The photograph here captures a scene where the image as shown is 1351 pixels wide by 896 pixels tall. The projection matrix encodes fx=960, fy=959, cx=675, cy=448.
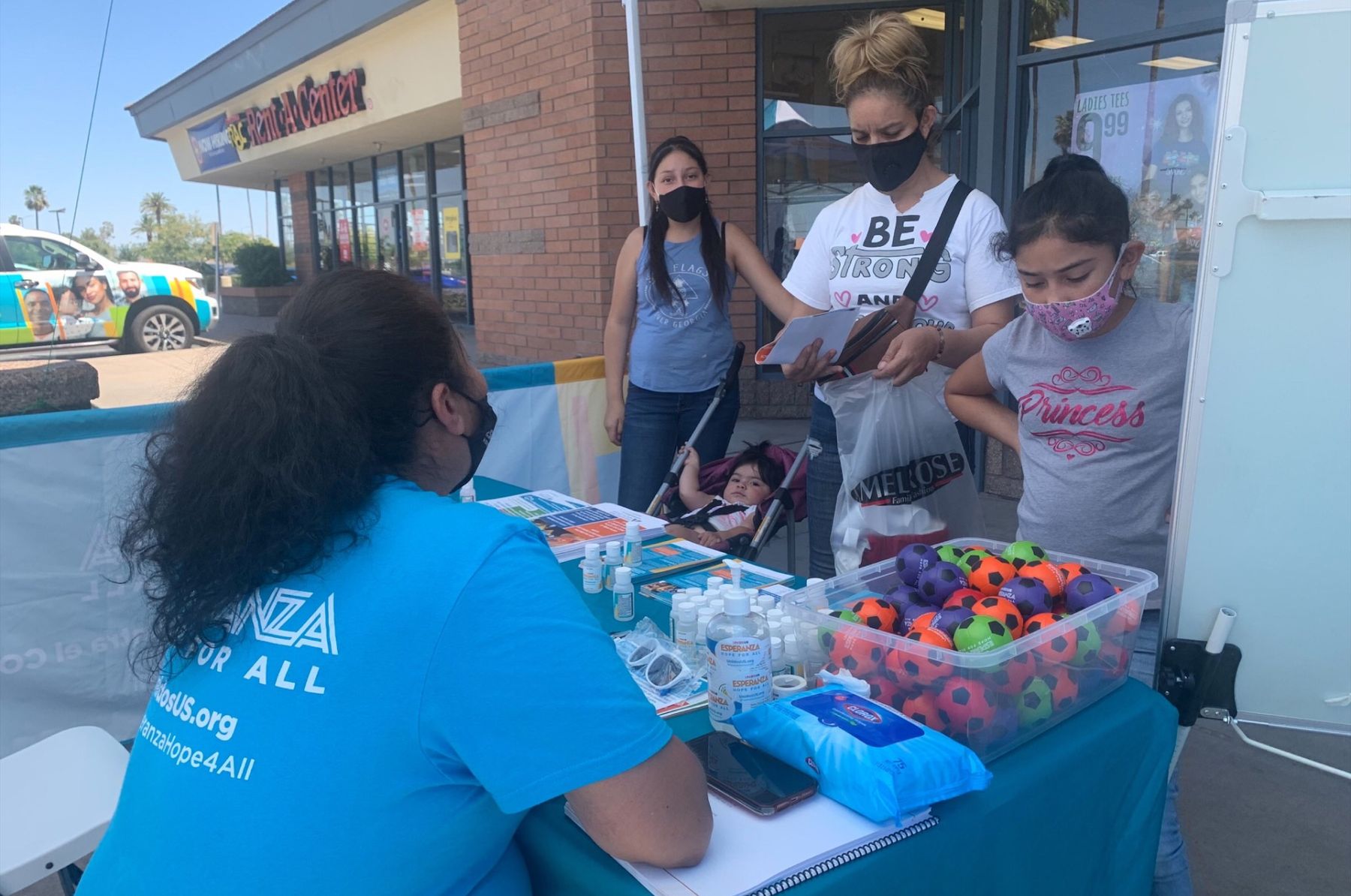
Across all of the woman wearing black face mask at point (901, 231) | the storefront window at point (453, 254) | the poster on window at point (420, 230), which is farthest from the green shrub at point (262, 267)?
the woman wearing black face mask at point (901, 231)

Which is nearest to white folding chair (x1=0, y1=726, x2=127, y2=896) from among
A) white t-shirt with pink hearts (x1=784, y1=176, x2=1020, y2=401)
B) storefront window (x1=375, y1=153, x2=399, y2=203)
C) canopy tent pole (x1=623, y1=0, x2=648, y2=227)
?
white t-shirt with pink hearts (x1=784, y1=176, x2=1020, y2=401)

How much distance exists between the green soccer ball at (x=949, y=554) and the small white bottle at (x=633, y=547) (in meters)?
0.87

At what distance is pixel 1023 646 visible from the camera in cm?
140

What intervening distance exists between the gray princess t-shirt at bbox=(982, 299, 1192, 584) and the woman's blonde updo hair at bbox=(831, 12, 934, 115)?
972 millimetres

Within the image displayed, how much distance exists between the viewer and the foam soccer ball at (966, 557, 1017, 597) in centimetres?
163

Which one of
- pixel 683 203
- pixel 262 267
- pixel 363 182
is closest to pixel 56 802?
pixel 683 203

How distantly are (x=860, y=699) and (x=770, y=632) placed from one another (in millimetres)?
353

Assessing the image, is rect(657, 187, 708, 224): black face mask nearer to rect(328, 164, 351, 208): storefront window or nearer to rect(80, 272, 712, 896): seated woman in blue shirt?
rect(80, 272, 712, 896): seated woman in blue shirt

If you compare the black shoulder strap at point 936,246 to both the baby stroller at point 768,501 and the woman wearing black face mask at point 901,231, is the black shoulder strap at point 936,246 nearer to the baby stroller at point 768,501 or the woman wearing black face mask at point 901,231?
the woman wearing black face mask at point 901,231

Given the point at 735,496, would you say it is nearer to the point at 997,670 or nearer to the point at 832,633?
the point at 832,633

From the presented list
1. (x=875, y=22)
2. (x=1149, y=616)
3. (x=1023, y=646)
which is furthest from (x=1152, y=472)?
(x=875, y=22)

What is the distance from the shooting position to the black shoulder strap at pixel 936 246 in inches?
106

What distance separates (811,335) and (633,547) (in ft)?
2.38

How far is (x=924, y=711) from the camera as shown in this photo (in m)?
1.46
